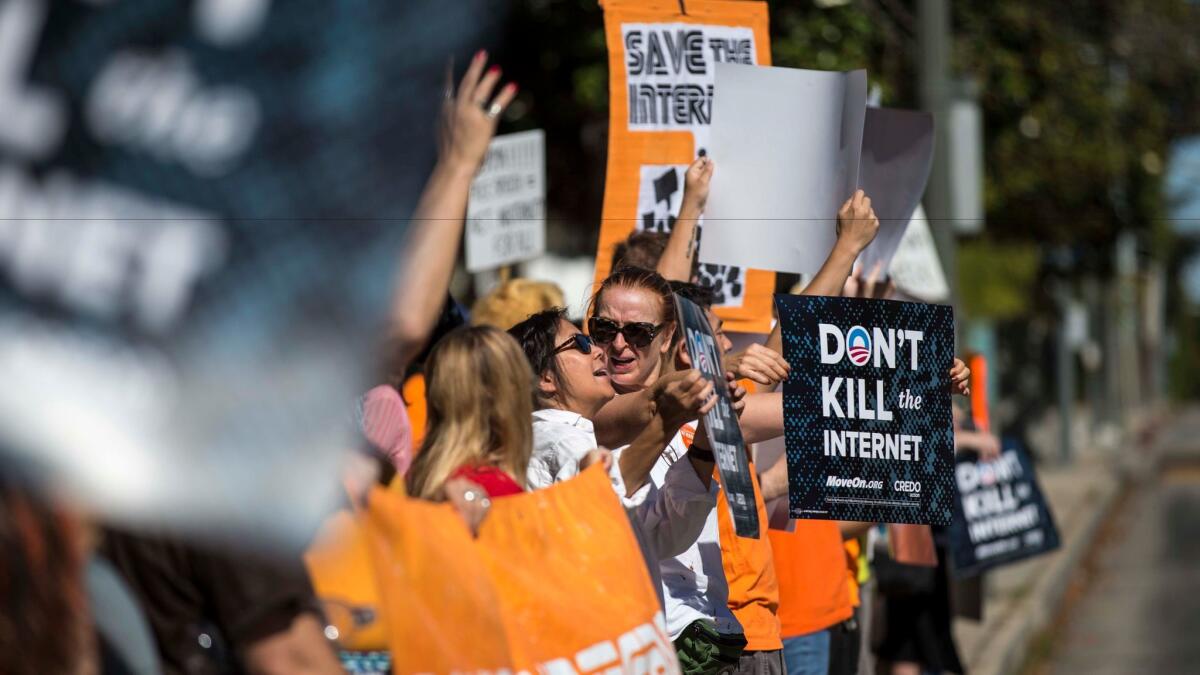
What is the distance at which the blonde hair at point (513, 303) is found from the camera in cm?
477

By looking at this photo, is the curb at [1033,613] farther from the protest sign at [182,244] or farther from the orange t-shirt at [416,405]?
the protest sign at [182,244]

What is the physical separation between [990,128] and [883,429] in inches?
438

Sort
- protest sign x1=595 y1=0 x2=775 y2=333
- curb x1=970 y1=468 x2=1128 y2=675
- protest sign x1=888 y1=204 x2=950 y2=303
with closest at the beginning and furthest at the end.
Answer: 1. protest sign x1=595 y1=0 x2=775 y2=333
2. protest sign x1=888 y1=204 x2=950 y2=303
3. curb x1=970 y1=468 x2=1128 y2=675

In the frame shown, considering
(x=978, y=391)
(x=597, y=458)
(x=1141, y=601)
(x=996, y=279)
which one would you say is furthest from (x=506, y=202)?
(x=996, y=279)

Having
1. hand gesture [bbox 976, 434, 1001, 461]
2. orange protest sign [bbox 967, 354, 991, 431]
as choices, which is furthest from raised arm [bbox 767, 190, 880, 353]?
orange protest sign [bbox 967, 354, 991, 431]

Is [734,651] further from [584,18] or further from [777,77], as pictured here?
[584,18]

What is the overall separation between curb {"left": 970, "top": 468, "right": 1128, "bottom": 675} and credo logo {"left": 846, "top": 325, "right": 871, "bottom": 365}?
202 inches

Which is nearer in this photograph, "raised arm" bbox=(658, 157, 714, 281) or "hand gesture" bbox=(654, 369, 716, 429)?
"hand gesture" bbox=(654, 369, 716, 429)

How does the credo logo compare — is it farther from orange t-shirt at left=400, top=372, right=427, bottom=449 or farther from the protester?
orange t-shirt at left=400, top=372, right=427, bottom=449

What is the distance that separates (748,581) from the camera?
4227 millimetres

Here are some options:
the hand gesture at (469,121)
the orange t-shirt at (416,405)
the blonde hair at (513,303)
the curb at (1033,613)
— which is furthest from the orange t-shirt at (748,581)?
the curb at (1033,613)

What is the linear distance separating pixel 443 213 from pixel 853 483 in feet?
3.91

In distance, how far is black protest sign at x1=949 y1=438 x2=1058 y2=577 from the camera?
6918 millimetres

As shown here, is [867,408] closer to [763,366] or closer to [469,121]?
[763,366]
